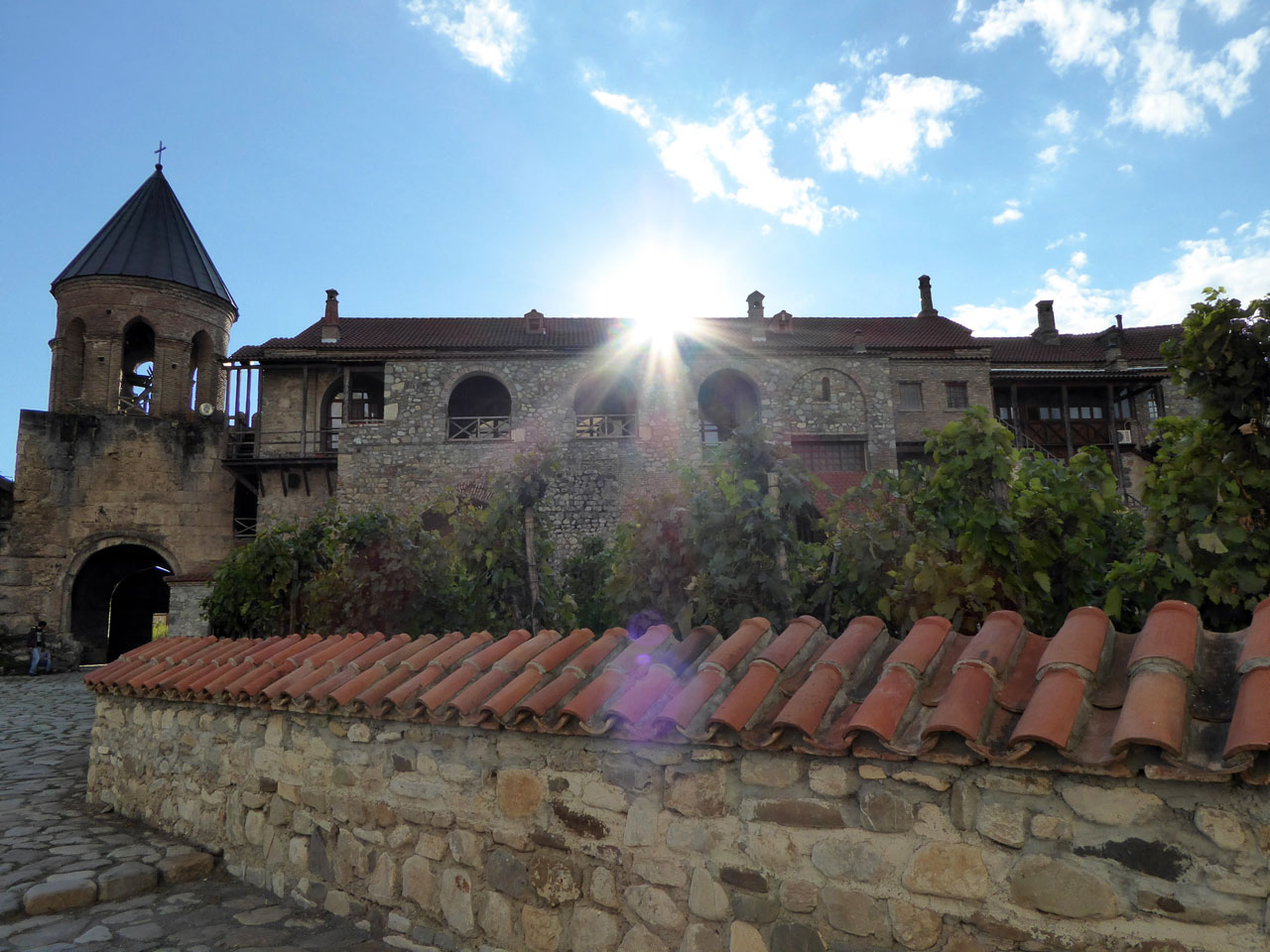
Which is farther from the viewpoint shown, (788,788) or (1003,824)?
(788,788)

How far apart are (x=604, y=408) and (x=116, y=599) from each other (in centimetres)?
1454

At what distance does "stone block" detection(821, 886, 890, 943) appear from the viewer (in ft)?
7.38

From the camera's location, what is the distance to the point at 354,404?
21688 millimetres

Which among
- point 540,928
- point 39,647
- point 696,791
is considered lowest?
point 540,928

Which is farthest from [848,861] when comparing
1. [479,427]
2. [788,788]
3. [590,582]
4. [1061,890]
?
[479,427]

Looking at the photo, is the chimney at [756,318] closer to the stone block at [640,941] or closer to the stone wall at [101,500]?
the stone wall at [101,500]

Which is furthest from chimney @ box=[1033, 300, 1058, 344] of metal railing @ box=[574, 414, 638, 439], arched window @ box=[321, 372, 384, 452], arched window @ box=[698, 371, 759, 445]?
arched window @ box=[321, 372, 384, 452]

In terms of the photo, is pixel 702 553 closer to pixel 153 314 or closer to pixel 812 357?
pixel 812 357

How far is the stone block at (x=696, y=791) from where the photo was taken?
8.45ft

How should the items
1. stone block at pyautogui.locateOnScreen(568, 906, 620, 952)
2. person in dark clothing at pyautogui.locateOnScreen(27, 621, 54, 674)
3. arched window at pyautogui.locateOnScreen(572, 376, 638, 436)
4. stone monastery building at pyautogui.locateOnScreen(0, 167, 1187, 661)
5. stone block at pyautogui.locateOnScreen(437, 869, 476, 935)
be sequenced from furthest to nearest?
arched window at pyautogui.locateOnScreen(572, 376, 638, 436) → stone monastery building at pyautogui.locateOnScreen(0, 167, 1187, 661) → person in dark clothing at pyautogui.locateOnScreen(27, 621, 54, 674) → stone block at pyautogui.locateOnScreen(437, 869, 476, 935) → stone block at pyautogui.locateOnScreen(568, 906, 620, 952)

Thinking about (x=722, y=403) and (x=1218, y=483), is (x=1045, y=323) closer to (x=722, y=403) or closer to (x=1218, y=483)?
Answer: (x=722, y=403)

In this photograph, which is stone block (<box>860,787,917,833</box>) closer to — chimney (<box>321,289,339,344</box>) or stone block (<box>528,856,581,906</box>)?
stone block (<box>528,856,581,906</box>)

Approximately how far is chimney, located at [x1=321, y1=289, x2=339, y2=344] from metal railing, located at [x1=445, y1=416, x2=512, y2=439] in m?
4.14

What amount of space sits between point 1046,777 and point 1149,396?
26687 mm
